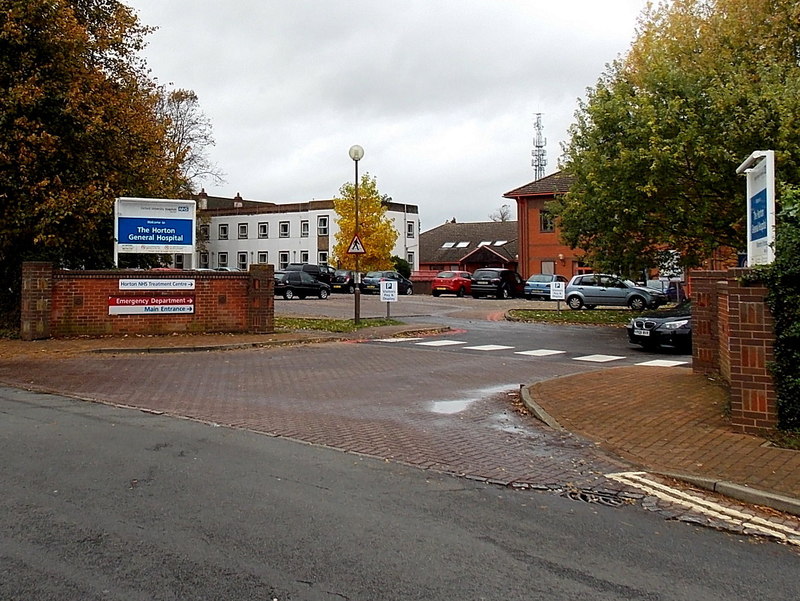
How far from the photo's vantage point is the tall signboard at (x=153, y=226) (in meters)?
19.5

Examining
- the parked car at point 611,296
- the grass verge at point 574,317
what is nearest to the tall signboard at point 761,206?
the grass verge at point 574,317

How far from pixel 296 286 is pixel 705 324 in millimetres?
30113

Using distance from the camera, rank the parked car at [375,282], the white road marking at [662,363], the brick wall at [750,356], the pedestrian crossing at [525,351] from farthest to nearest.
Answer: the parked car at [375,282], the pedestrian crossing at [525,351], the white road marking at [662,363], the brick wall at [750,356]

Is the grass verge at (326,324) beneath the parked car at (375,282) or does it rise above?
beneath

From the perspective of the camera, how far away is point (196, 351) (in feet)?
55.7

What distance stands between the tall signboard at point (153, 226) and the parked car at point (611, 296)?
768 inches

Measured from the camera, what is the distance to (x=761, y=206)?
8977 mm

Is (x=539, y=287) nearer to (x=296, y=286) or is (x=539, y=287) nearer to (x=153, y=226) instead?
(x=296, y=286)

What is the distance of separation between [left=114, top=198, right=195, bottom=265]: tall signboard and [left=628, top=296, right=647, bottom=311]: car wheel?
20946 mm

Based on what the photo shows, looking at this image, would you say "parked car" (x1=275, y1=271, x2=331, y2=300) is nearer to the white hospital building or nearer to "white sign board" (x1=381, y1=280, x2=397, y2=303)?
"white sign board" (x1=381, y1=280, x2=397, y2=303)

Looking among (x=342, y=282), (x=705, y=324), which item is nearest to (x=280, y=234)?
(x=342, y=282)

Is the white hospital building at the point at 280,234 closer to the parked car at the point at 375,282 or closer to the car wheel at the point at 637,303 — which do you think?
the parked car at the point at 375,282

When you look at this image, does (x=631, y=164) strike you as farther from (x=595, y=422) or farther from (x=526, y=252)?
(x=526, y=252)

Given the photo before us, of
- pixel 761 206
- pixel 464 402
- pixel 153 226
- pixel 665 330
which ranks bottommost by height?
pixel 464 402
